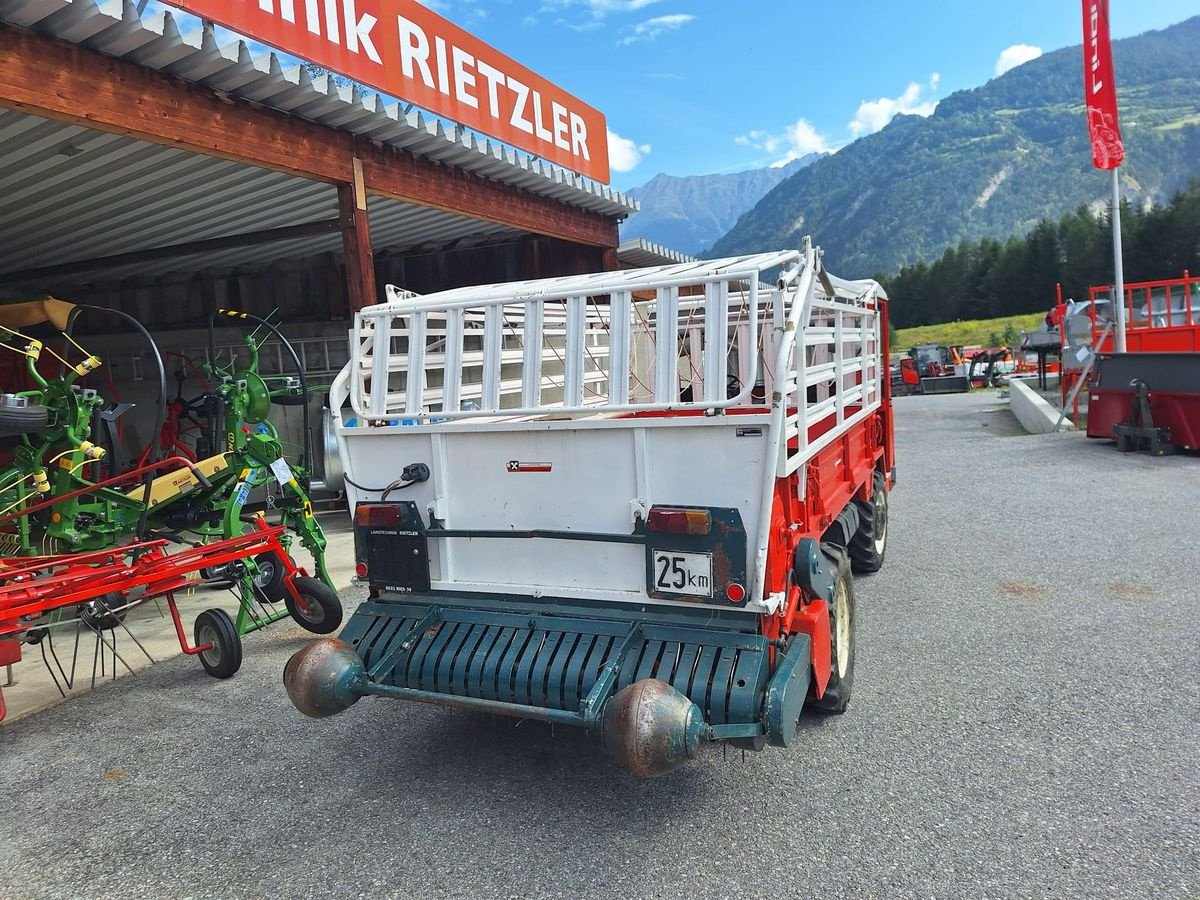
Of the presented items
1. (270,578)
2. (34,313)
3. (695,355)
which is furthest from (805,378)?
(34,313)

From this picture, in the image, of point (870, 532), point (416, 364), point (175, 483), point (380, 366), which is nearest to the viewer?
point (416, 364)

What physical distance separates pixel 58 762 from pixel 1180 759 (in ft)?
16.9

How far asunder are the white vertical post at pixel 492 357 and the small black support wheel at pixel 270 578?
2715 millimetres

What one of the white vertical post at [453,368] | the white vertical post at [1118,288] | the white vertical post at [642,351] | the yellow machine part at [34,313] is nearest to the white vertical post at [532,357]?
the white vertical post at [453,368]

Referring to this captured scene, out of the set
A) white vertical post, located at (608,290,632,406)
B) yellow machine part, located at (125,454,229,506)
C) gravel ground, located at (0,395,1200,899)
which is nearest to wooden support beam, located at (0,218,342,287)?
yellow machine part, located at (125,454,229,506)

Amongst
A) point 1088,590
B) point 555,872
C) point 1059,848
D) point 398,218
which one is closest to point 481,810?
point 555,872

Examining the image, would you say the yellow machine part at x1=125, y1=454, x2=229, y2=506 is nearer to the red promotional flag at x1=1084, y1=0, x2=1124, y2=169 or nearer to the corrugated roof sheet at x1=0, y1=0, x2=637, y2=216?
the corrugated roof sheet at x1=0, y1=0, x2=637, y2=216

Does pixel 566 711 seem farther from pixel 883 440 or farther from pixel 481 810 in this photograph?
pixel 883 440

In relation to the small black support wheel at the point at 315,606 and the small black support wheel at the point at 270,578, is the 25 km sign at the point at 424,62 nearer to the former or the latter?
the small black support wheel at the point at 270,578

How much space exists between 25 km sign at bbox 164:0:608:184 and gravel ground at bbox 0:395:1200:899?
192 inches

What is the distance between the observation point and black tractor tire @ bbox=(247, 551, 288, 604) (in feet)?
18.6

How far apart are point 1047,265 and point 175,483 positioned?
222ft

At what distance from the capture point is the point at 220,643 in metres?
4.91

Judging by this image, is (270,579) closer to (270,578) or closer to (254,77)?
(270,578)
